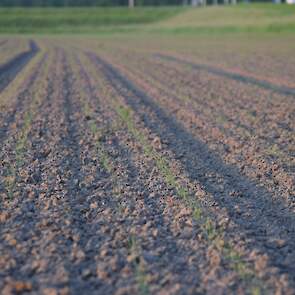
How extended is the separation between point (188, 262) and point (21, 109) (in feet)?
24.1

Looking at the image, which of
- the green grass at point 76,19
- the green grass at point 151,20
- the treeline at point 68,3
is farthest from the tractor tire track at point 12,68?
the treeline at point 68,3

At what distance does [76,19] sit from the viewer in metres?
71.2

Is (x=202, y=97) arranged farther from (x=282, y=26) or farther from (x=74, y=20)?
(x=74, y=20)

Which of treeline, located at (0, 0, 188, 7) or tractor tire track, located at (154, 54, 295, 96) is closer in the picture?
tractor tire track, located at (154, 54, 295, 96)

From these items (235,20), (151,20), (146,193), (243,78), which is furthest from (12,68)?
(151,20)

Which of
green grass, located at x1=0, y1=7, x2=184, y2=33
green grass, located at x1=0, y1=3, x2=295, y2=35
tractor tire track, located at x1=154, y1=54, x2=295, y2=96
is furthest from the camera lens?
green grass, located at x1=0, y1=7, x2=184, y2=33

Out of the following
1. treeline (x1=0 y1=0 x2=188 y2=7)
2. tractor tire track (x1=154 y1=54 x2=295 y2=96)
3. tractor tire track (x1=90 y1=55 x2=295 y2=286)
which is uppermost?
treeline (x1=0 y1=0 x2=188 y2=7)

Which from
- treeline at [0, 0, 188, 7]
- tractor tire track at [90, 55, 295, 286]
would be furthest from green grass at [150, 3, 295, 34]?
tractor tire track at [90, 55, 295, 286]

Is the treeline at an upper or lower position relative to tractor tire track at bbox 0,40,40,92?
upper

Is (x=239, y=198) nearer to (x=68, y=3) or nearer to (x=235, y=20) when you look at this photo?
(x=235, y=20)

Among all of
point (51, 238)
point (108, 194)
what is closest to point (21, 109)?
point (108, 194)

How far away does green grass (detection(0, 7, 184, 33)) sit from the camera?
64.1 meters

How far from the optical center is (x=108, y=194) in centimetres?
594

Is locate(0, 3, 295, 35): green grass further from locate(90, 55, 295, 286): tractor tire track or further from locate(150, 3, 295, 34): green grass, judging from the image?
locate(90, 55, 295, 286): tractor tire track
